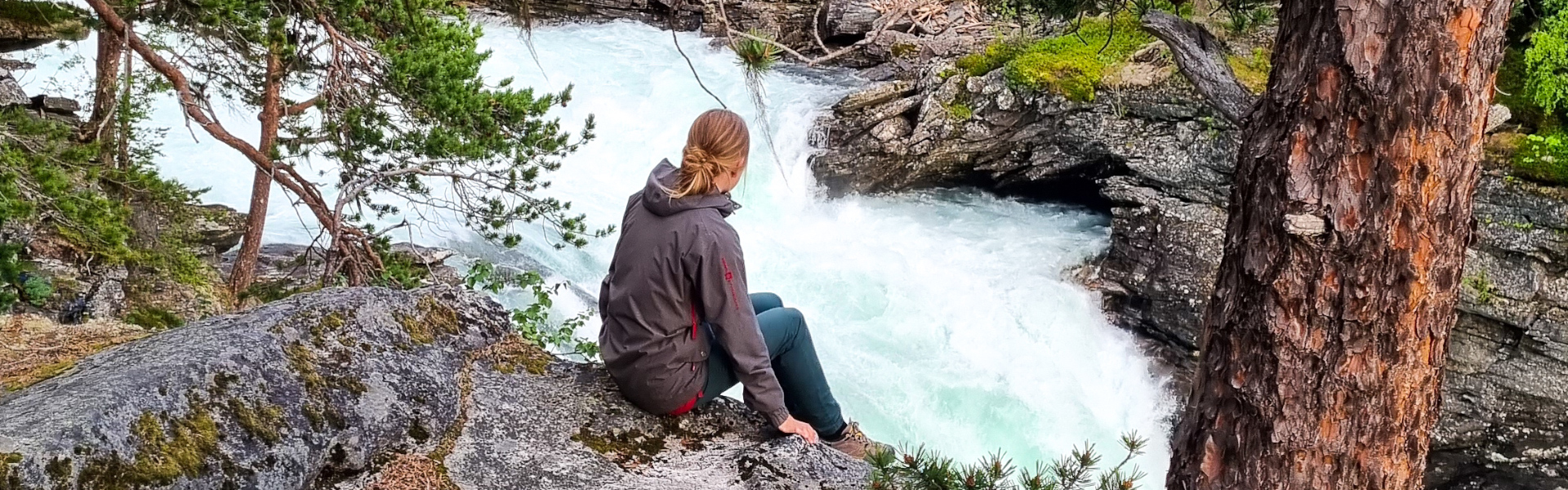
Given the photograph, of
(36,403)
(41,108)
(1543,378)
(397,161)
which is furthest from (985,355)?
(41,108)

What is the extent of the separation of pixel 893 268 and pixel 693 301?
771 centimetres

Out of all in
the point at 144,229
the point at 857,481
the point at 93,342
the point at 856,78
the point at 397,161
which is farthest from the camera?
the point at 856,78

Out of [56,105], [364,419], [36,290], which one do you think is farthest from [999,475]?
[56,105]

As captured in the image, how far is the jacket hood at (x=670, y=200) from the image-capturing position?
3.33 metres

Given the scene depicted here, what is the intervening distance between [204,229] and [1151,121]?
33.1 ft

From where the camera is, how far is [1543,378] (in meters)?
9.05

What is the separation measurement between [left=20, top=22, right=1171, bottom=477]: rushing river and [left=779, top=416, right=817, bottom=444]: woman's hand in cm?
506

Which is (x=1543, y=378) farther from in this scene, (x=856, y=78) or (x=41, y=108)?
(x=41, y=108)

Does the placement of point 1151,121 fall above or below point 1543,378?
above

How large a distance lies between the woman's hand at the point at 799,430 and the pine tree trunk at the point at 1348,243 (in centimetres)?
144

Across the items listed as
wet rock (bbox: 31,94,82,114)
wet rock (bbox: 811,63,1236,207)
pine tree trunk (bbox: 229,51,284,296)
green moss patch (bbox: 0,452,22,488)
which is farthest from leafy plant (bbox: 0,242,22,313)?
wet rock (bbox: 811,63,1236,207)

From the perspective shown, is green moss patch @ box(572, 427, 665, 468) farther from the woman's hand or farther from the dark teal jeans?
the woman's hand

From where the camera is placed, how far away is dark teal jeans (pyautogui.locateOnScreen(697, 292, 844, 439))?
3779mm

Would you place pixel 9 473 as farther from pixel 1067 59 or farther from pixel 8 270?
pixel 1067 59
